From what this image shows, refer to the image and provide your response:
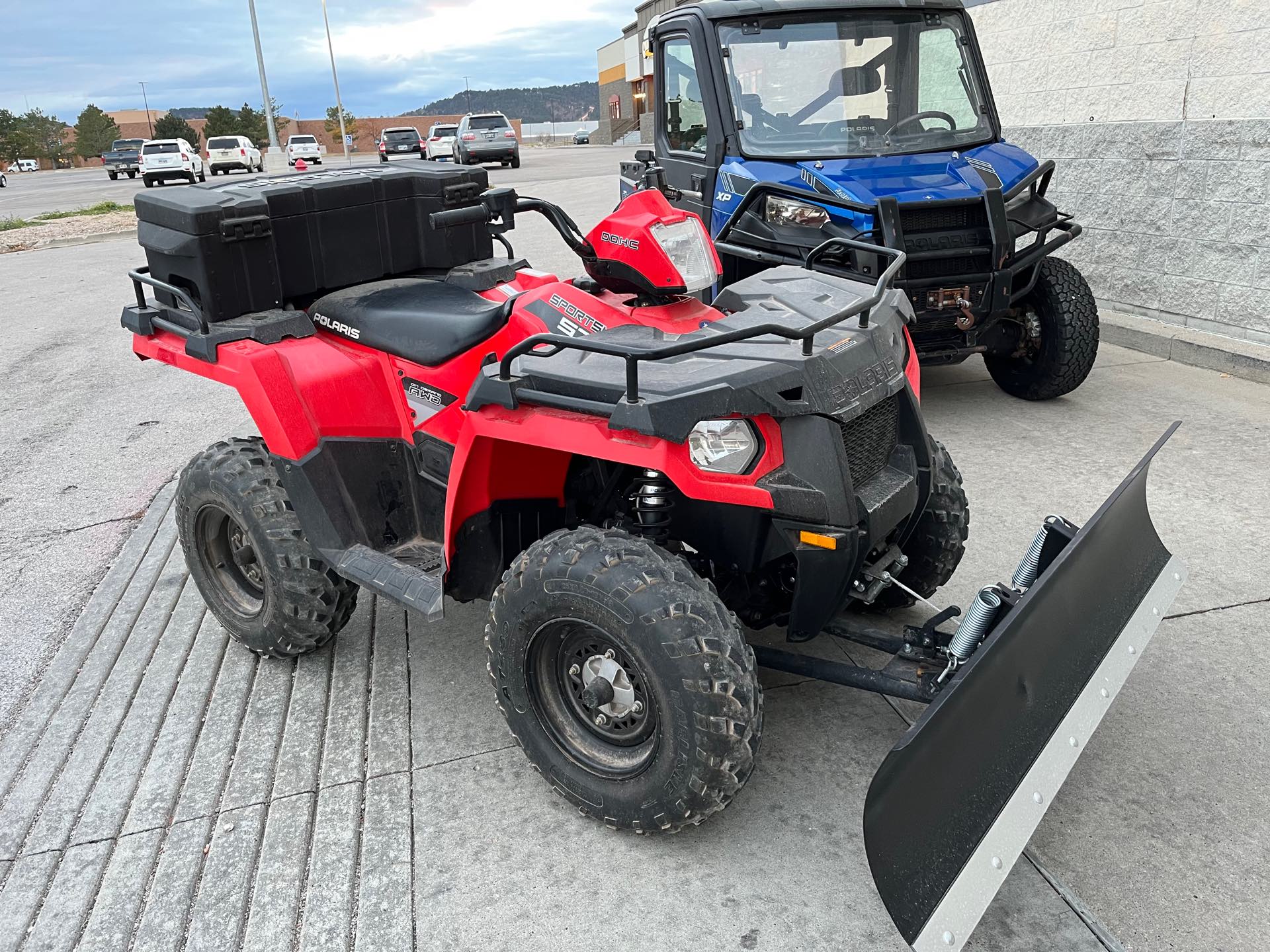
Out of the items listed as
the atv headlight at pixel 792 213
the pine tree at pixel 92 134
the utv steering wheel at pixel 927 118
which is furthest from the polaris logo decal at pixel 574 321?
the pine tree at pixel 92 134

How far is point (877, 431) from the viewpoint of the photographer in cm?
274

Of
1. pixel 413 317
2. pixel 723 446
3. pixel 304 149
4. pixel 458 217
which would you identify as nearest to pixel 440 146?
pixel 304 149

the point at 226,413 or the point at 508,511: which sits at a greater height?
the point at 508,511

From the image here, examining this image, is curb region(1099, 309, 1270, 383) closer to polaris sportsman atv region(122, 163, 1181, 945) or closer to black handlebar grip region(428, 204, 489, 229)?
polaris sportsman atv region(122, 163, 1181, 945)

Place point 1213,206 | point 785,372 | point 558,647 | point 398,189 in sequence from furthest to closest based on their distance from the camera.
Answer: point 1213,206
point 398,189
point 558,647
point 785,372

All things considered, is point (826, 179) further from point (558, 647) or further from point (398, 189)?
point (558, 647)

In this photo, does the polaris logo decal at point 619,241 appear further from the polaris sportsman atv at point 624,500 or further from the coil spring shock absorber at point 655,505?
the coil spring shock absorber at point 655,505

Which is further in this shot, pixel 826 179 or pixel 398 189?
pixel 826 179

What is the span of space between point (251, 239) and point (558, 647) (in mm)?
1688

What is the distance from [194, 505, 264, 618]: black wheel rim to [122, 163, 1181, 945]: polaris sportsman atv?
1 centimetres

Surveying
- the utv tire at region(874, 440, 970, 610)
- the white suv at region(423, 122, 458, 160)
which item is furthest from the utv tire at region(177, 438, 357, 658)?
the white suv at region(423, 122, 458, 160)

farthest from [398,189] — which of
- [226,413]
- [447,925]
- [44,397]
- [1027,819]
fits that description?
[44,397]

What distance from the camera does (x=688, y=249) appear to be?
9.05 ft

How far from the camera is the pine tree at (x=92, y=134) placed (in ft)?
256
